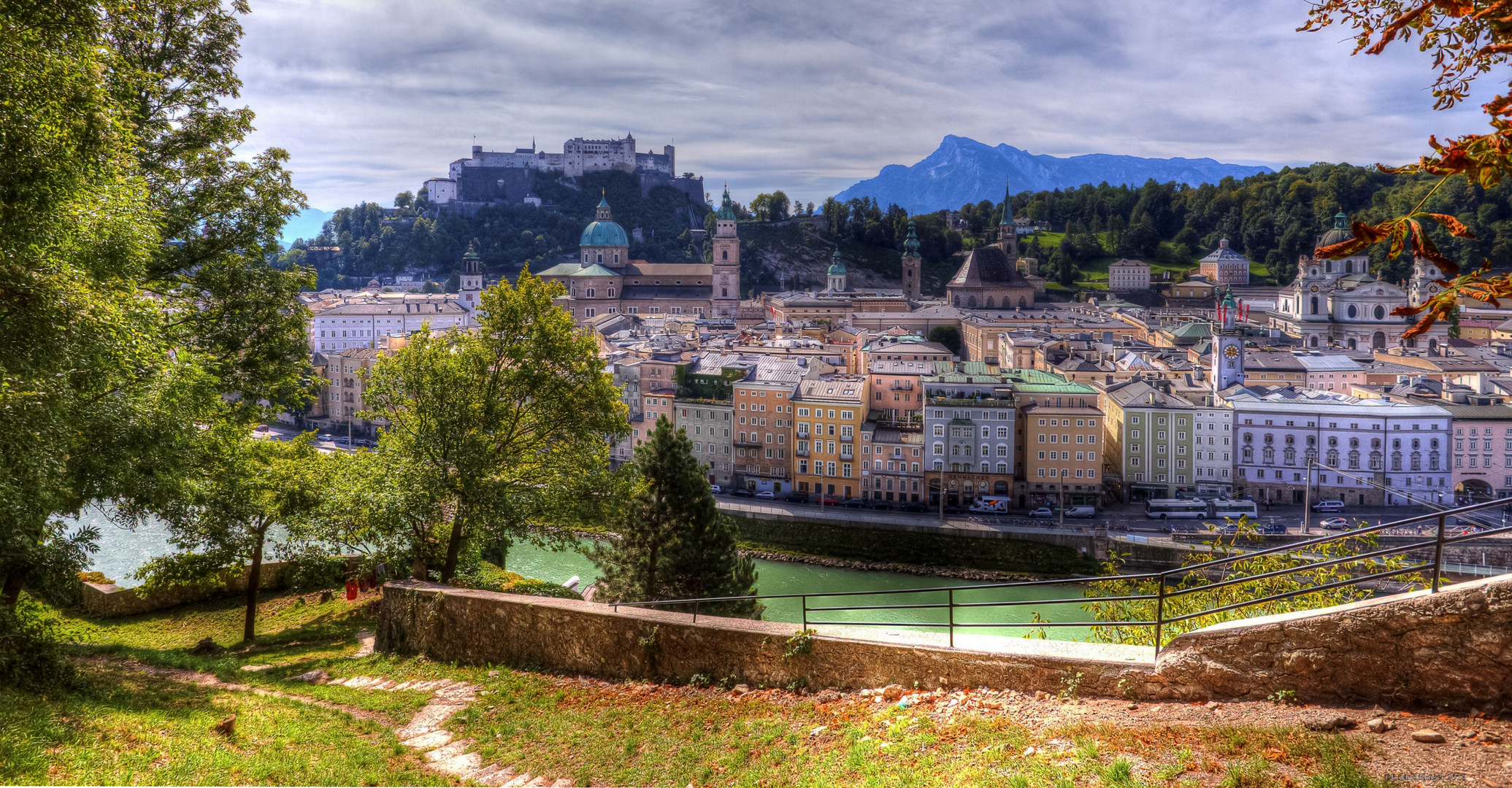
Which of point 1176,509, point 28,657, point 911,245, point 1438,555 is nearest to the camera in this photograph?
point 1438,555

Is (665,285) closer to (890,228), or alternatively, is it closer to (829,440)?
(890,228)

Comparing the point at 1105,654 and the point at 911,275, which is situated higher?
the point at 911,275

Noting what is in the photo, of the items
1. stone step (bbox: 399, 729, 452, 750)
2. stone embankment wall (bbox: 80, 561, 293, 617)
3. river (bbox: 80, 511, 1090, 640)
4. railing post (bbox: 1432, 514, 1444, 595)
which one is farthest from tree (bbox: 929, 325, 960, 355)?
railing post (bbox: 1432, 514, 1444, 595)

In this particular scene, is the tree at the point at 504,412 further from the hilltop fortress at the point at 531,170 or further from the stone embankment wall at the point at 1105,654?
the hilltop fortress at the point at 531,170

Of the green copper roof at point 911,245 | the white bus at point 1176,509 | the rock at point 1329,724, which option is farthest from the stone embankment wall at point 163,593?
the green copper roof at point 911,245

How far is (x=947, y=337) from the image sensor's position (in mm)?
59094

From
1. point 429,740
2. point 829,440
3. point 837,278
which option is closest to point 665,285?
point 837,278

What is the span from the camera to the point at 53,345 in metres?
4.60

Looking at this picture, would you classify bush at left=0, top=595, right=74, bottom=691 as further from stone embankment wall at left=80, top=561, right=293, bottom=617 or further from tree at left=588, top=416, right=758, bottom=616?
tree at left=588, top=416, right=758, bottom=616

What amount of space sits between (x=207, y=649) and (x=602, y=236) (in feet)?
249

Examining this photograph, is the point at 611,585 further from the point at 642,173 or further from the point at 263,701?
the point at 642,173

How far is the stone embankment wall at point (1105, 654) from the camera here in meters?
3.73

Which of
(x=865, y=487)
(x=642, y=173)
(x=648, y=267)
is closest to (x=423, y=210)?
(x=642, y=173)

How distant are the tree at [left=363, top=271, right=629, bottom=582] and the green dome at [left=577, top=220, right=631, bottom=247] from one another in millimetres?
73850
